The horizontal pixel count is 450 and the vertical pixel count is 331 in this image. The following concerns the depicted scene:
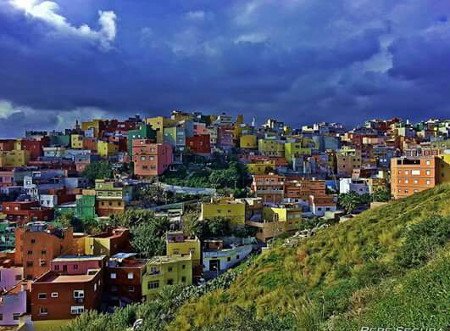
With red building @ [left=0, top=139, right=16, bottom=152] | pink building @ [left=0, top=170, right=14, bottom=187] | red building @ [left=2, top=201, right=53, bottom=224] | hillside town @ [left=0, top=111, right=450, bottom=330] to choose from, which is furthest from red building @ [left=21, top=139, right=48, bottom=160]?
red building @ [left=2, top=201, right=53, bottom=224]

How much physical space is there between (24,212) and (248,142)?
33.5 metres

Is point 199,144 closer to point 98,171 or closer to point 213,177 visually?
point 213,177

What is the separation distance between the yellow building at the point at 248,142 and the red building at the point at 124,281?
40.3m

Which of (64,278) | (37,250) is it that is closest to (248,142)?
(37,250)

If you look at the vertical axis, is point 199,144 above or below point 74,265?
above

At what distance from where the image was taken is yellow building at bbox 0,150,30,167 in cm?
5225

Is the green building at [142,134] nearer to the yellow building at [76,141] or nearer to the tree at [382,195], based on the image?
the yellow building at [76,141]

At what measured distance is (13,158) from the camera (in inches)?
2083

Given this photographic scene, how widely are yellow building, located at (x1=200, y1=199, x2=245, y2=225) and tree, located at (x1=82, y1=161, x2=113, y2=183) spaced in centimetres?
1800

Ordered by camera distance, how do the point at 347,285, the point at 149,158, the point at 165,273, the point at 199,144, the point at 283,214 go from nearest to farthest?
the point at 347,285
the point at 165,273
the point at 283,214
the point at 149,158
the point at 199,144

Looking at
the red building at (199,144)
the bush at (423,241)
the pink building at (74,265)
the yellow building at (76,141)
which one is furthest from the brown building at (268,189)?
the bush at (423,241)

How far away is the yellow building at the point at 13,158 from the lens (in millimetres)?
52250

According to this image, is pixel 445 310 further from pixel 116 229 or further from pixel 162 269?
pixel 116 229

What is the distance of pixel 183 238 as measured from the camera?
2852cm
